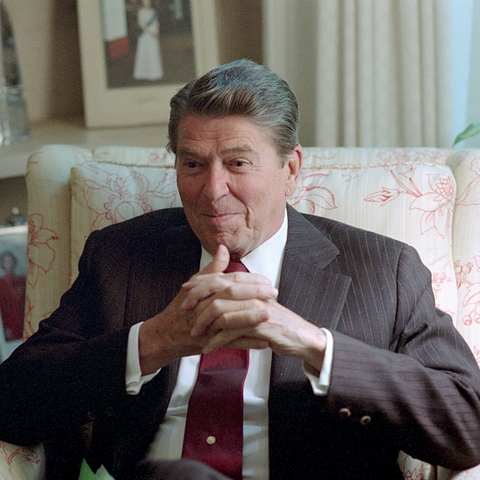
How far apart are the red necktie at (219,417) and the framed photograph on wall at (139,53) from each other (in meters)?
1.48

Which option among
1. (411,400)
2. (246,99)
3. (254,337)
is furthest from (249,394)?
(246,99)

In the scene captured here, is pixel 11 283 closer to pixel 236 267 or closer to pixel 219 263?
pixel 236 267

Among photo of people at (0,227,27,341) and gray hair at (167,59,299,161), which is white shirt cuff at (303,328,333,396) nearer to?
gray hair at (167,59,299,161)

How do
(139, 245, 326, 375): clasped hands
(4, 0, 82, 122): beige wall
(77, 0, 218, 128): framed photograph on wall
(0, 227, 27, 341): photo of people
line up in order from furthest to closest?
(4, 0, 82, 122): beige wall
(77, 0, 218, 128): framed photograph on wall
(0, 227, 27, 341): photo of people
(139, 245, 326, 375): clasped hands

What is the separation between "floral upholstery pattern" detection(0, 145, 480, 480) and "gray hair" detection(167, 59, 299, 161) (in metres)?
0.28

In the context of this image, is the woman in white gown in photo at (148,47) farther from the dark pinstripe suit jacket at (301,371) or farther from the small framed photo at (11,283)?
the dark pinstripe suit jacket at (301,371)

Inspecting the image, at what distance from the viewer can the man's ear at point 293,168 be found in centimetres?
154

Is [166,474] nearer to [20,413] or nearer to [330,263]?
[20,413]

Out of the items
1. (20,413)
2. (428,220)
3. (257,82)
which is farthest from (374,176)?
(20,413)

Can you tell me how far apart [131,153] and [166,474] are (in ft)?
3.34

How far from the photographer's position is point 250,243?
1.48 m

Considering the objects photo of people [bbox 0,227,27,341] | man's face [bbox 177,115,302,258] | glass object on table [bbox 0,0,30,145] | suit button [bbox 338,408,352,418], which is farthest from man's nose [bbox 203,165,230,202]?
glass object on table [bbox 0,0,30,145]

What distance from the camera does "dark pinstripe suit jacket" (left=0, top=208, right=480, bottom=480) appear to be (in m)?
1.28

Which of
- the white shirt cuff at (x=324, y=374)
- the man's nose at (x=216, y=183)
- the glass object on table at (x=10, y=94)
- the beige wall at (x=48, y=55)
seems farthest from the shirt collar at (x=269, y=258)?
the beige wall at (x=48, y=55)
